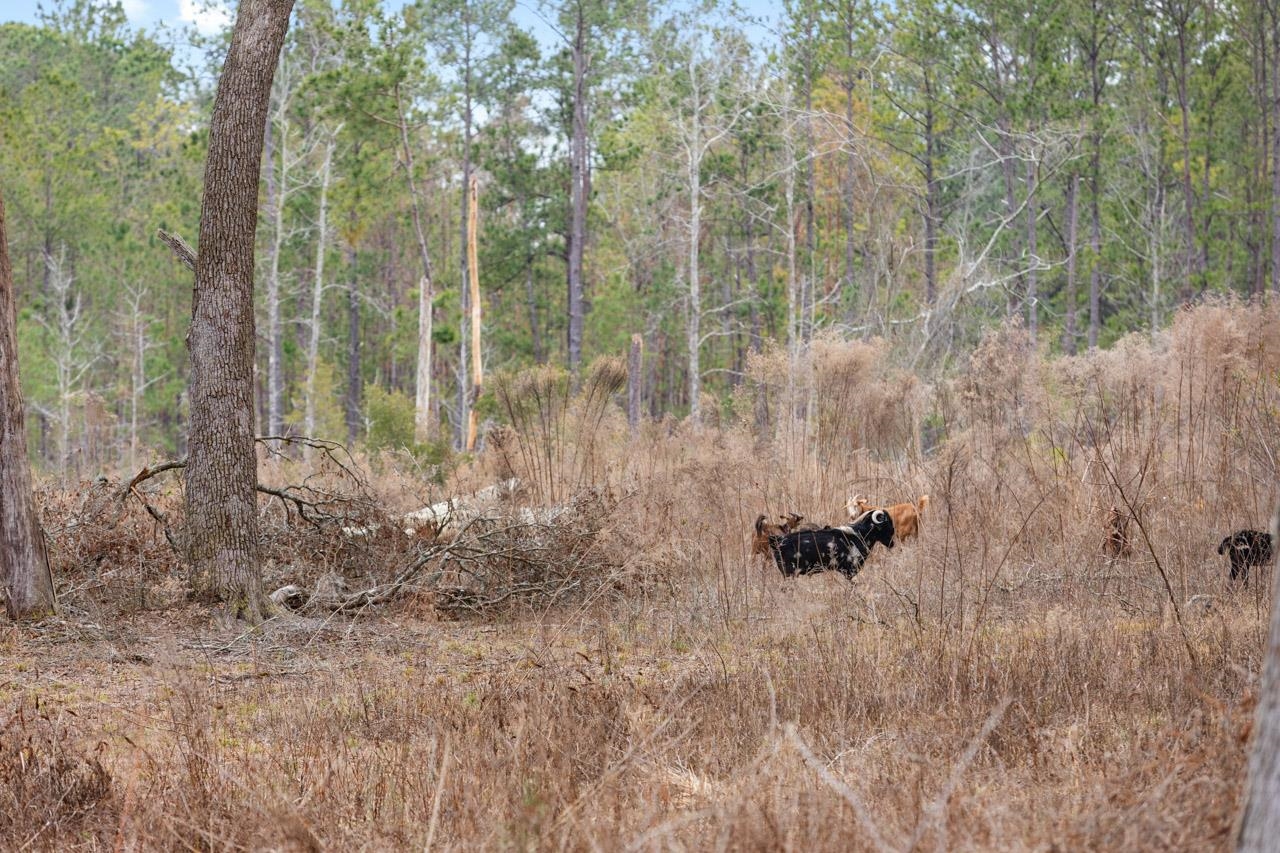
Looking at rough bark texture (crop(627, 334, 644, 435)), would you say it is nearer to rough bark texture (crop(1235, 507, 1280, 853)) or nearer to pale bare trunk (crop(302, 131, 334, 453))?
pale bare trunk (crop(302, 131, 334, 453))

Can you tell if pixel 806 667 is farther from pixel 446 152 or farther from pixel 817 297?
pixel 446 152

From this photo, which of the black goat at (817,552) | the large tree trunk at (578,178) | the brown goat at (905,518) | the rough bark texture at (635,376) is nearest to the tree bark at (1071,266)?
the rough bark texture at (635,376)

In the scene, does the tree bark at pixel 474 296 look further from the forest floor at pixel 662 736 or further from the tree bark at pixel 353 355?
the forest floor at pixel 662 736

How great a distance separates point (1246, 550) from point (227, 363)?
20.9 ft

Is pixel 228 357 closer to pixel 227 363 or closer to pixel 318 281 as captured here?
pixel 227 363

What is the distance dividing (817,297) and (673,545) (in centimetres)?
2296

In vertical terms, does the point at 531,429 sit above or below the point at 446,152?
below

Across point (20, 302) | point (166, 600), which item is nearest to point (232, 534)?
point (166, 600)

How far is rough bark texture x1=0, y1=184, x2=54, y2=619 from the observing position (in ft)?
Result: 24.5

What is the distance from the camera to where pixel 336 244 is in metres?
31.9

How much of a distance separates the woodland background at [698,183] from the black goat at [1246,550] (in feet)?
50.6

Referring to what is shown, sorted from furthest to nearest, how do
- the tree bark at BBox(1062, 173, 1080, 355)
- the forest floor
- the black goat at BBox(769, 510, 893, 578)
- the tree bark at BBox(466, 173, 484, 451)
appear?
the tree bark at BBox(466, 173, 484, 451), the tree bark at BBox(1062, 173, 1080, 355), the black goat at BBox(769, 510, 893, 578), the forest floor

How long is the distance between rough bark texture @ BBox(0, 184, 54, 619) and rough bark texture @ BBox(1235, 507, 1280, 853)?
720cm

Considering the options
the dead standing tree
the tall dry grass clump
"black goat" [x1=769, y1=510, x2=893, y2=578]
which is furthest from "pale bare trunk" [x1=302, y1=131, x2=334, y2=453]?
"black goat" [x1=769, y1=510, x2=893, y2=578]
